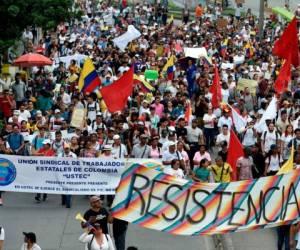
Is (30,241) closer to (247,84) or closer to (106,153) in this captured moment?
(106,153)

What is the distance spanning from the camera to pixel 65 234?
18.4 metres

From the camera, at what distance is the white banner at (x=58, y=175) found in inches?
768

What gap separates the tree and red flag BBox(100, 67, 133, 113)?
14.9 feet

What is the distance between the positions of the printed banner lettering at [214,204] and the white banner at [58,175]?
142 inches

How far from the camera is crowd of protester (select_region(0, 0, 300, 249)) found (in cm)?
2030

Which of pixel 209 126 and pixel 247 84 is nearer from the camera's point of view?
pixel 209 126

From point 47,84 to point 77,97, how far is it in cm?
441

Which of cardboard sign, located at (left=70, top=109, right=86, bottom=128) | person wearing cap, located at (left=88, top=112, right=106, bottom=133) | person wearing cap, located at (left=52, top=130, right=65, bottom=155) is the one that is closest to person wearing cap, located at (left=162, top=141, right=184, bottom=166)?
person wearing cap, located at (left=52, top=130, right=65, bottom=155)

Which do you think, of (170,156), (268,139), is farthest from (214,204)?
(268,139)

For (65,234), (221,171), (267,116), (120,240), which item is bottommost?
(65,234)

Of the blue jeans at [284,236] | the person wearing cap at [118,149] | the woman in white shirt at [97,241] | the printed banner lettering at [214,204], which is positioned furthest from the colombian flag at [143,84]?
the woman in white shirt at [97,241]

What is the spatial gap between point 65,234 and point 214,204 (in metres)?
3.40

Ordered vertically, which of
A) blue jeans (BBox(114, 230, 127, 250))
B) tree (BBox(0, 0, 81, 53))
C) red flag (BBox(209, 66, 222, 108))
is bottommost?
blue jeans (BBox(114, 230, 127, 250))

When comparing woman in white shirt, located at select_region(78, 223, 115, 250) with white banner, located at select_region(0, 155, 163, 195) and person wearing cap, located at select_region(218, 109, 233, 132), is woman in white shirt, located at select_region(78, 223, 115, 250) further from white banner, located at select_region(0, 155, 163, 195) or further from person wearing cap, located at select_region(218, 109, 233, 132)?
person wearing cap, located at select_region(218, 109, 233, 132)
